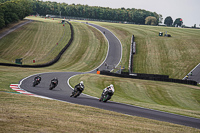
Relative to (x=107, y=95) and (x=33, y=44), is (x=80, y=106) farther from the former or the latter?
(x=33, y=44)

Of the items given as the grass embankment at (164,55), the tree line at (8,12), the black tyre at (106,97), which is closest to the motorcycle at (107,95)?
the black tyre at (106,97)

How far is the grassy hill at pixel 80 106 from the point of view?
9492 mm

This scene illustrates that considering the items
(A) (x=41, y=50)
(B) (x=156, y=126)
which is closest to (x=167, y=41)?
(A) (x=41, y=50)

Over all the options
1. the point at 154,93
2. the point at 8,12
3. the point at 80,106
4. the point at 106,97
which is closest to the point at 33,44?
the point at 8,12

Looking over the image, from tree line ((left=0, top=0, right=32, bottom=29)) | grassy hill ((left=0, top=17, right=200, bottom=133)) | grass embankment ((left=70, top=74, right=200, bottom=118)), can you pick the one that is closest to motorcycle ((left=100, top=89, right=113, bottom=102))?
grassy hill ((left=0, top=17, right=200, bottom=133))

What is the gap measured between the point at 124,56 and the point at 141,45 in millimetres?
9146

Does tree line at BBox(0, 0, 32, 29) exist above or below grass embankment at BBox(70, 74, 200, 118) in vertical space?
above

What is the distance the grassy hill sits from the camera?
949cm

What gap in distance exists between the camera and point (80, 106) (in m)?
14.7

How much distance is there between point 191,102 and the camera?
26.9 metres

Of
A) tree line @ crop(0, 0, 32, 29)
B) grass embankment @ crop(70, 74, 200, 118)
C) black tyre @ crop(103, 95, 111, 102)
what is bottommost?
grass embankment @ crop(70, 74, 200, 118)

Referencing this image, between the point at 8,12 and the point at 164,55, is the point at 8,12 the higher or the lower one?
the higher one

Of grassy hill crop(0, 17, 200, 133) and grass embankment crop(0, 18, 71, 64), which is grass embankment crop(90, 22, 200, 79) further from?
grass embankment crop(0, 18, 71, 64)

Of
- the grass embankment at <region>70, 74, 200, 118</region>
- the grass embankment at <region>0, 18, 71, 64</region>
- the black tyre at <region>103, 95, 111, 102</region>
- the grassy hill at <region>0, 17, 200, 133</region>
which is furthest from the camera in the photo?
the grass embankment at <region>0, 18, 71, 64</region>
